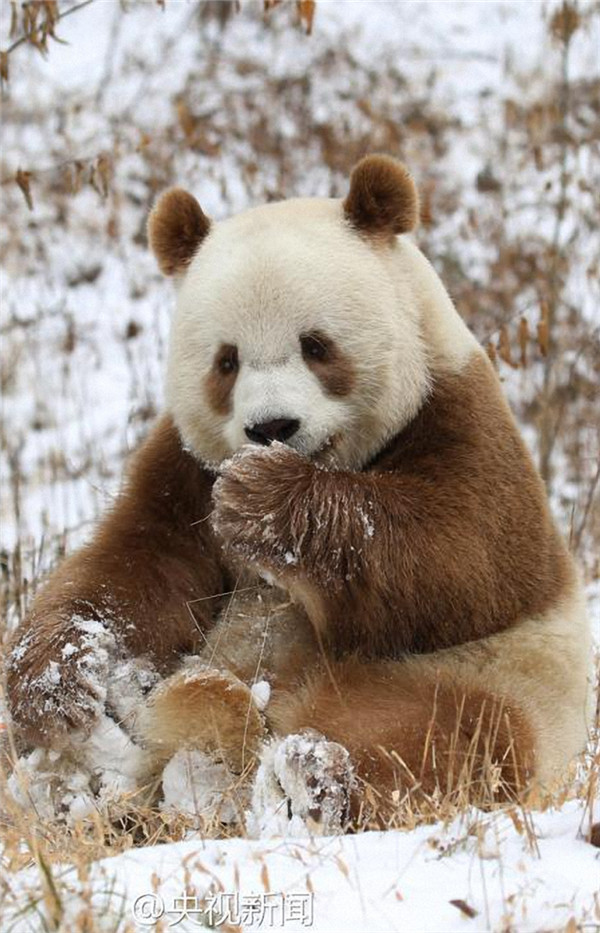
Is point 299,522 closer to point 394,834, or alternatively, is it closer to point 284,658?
point 284,658

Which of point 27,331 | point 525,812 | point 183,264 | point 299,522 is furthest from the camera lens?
point 27,331

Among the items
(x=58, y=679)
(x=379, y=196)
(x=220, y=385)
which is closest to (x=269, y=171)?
(x=379, y=196)

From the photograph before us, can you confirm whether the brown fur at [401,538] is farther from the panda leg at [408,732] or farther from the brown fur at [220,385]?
the brown fur at [220,385]

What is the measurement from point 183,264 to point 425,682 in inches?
67.7

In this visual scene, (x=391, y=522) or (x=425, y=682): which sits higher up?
(x=391, y=522)

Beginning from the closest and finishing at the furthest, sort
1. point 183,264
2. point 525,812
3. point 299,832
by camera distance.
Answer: point 525,812
point 299,832
point 183,264

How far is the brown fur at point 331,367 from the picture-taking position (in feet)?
13.3

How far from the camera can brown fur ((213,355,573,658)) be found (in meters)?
3.76

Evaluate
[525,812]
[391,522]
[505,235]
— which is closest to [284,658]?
[391,522]

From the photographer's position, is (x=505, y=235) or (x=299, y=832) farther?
(x=505, y=235)

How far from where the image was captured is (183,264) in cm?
458

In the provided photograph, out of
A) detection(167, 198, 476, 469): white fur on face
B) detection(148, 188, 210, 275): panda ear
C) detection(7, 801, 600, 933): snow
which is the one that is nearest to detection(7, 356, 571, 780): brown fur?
detection(167, 198, 476, 469): white fur on face

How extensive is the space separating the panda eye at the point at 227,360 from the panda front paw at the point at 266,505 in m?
0.41

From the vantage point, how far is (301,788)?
11.1ft
